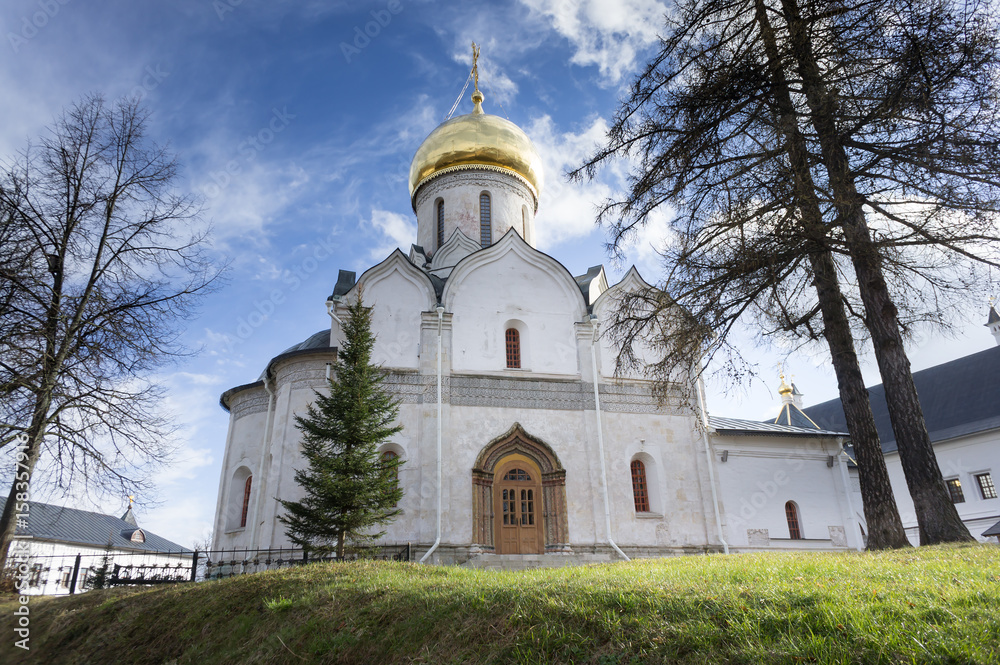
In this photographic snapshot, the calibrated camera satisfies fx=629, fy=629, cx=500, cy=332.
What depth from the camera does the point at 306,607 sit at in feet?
21.0

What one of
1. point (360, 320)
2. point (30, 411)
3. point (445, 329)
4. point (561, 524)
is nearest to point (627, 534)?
point (561, 524)

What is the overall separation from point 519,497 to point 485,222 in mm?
8478

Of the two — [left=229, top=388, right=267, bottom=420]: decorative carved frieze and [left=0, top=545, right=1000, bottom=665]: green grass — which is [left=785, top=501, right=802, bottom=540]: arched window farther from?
[left=229, top=388, right=267, bottom=420]: decorative carved frieze

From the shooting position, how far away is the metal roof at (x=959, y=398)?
23188 mm

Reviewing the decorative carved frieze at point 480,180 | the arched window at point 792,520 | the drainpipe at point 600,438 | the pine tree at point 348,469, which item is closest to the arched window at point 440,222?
the decorative carved frieze at point 480,180

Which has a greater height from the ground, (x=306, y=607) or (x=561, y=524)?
(x=561, y=524)

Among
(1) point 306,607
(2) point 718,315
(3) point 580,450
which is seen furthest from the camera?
(3) point 580,450

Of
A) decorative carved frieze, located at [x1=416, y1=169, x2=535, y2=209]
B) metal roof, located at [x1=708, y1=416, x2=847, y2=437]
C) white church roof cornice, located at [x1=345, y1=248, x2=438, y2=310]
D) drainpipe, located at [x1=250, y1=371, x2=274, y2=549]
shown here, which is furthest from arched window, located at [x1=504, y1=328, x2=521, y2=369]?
decorative carved frieze, located at [x1=416, y1=169, x2=535, y2=209]

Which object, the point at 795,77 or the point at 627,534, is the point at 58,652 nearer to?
the point at 627,534

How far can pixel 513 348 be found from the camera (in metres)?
15.0

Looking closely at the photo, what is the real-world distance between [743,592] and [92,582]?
11.0 meters

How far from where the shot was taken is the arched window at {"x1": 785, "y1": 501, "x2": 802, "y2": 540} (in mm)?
14891

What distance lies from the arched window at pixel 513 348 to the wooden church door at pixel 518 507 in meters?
2.22

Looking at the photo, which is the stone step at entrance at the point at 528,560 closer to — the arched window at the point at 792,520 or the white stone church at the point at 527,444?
the white stone church at the point at 527,444
